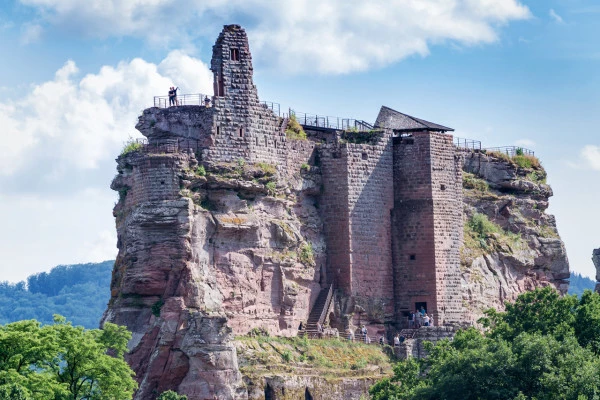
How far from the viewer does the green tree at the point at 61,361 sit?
6775 cm

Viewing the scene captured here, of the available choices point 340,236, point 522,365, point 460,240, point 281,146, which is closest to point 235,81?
point 281,146

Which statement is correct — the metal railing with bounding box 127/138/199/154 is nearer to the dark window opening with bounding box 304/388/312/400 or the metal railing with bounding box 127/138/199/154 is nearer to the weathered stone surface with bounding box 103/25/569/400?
the weathered stone surface with bounding box 103/25/569/400

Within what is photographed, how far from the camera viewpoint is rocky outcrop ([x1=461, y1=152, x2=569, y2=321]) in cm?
9944

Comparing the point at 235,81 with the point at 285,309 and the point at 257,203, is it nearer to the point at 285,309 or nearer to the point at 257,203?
the point at 257,203

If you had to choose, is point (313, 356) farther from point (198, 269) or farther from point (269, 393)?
point (198, 269)

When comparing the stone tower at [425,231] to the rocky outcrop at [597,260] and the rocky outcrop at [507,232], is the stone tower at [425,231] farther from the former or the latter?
the rocky outcrop at [597,260]

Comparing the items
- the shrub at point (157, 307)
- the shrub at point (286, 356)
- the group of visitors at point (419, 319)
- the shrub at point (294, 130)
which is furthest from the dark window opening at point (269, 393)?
the shrub at point (294, 130)

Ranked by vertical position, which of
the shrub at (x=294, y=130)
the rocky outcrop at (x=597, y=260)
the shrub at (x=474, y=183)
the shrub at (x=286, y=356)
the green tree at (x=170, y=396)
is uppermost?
the shrub at (x=294, y=130)

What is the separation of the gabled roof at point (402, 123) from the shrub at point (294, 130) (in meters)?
6.04

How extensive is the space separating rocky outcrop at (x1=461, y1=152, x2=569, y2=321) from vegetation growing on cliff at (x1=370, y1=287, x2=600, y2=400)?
1829 centimetres

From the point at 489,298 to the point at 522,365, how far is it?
27.5 m

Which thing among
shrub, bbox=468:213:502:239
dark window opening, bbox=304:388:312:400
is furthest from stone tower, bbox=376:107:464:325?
dark window opening, bbox=304:388:312:400

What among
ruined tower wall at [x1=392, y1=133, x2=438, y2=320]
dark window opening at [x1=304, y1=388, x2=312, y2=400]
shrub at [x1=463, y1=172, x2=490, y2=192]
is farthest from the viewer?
shrub at [x1=463, y1=172, x2=490, y2=192]

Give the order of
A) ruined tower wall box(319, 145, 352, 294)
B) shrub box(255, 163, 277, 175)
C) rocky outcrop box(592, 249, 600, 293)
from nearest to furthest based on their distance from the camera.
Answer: shrub box(255, 163, 277, 175) → ruined tower wall box(319, 145, 352, 294) → rocky outcrop box(592, 249, 600, 293)
